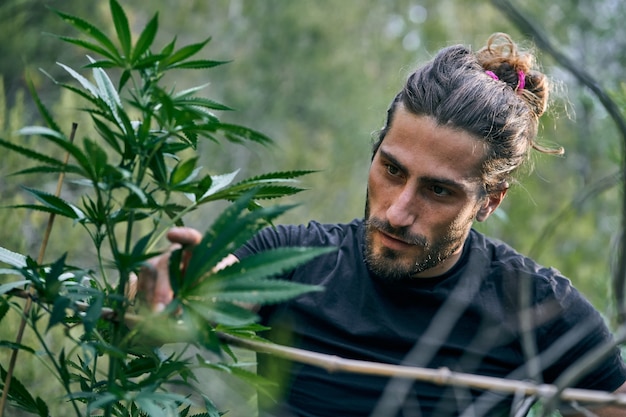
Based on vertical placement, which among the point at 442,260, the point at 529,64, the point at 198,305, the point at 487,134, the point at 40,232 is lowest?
the point at 40,232

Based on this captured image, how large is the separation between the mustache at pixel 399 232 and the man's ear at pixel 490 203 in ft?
1.02

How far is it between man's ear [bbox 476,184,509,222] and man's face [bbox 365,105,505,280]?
16 cm

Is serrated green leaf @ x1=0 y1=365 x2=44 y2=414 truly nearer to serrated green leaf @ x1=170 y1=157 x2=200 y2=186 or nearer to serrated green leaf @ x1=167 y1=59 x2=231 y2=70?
serrated green leaf @ x1=170 y1=157 x2=200 y2=186

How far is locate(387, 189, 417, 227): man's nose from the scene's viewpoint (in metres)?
1.90

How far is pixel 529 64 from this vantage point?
2.33 metres

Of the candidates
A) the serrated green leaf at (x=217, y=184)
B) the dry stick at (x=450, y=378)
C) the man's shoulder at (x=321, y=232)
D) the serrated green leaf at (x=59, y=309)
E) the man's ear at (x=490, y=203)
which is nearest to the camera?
the dry stick at (x=450, y=378)

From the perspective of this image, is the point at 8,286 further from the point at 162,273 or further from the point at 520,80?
the point at 520,80

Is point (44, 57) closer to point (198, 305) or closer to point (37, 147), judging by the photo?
point (37, 147)

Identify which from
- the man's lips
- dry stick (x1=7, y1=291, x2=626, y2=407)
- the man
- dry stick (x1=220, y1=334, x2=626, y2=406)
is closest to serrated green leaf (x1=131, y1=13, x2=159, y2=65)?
dry stick (x1=7, y1=291, x2=626, y2=407)

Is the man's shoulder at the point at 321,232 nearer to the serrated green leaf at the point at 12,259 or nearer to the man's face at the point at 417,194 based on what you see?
the man's face at the point at 417,194

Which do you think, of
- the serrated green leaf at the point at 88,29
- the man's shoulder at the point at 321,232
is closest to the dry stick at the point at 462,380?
the serrated green leaf at the point at 88,29

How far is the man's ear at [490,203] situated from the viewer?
7.28 feet

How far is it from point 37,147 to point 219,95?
4369mm

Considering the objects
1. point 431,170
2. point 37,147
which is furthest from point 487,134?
point 37,147
